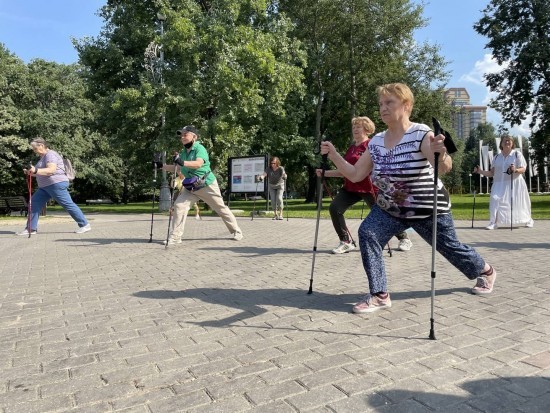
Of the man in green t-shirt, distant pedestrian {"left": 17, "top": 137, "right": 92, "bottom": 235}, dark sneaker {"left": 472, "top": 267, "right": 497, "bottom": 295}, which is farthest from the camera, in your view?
distant pedestrian {"left": 17, "top": 137, "right": 92, "bottom": 235}

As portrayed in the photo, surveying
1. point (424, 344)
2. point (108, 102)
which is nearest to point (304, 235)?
point (424, 344)

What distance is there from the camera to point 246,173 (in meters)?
17.9

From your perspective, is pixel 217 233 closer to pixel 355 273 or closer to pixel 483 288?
pixel 355 273

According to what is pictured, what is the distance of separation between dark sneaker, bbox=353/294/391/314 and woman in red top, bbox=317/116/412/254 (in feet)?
8.70

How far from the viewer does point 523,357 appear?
10.2 feet

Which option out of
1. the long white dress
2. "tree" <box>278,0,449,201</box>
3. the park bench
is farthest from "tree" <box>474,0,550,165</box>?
the park bench

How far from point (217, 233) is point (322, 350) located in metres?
8.20

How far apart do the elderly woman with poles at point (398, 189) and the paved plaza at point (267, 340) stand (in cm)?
43

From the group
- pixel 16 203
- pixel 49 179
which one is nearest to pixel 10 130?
pixel 16 203

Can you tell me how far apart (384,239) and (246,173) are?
13.9 metres

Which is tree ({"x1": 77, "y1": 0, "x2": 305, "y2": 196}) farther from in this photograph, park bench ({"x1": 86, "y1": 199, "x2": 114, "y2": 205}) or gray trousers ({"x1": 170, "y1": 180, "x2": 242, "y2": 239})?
park bench ({"x1": 86, "y1": 199, "x2": 114, "y2": 205})

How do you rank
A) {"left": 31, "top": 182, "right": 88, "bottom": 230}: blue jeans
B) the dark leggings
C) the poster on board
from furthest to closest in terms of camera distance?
the poster on board, {"left": 31, "top": 182, "right": 88, "bottom": 230}: blue jeans, the dark leggings

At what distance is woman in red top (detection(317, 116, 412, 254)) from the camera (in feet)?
22.8

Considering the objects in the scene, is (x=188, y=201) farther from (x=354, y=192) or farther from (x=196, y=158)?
(x=354, y=192)
